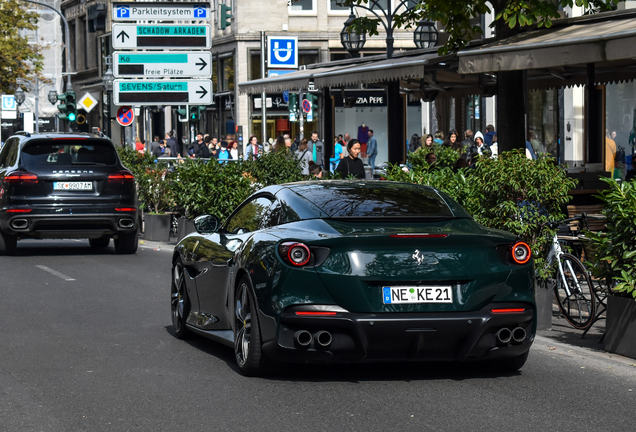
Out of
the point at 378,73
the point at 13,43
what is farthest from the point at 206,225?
the point at 13,43

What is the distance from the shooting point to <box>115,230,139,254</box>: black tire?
59.1ft

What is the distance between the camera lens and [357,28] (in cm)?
1812

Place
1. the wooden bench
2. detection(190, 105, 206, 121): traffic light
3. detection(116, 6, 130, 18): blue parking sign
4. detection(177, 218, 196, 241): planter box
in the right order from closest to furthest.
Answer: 1. the wooden bench
2. detection(177, 218, 196, 241): planter box
3. detection(116, 6, 130, 18): blue parking sign
4. detection(190, 105, 206, 121): traffic light

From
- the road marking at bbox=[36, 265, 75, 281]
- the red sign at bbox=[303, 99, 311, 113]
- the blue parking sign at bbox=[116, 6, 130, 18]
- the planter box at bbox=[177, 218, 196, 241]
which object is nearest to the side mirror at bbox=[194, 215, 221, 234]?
the road marking at bbox=[36, 265, 75, 281]

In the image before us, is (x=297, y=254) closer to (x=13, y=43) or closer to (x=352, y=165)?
(x=352, y=165)

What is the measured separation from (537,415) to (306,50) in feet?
157

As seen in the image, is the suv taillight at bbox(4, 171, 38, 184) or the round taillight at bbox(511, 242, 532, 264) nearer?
the round taillight at bbox(511, 242, 532, 264)

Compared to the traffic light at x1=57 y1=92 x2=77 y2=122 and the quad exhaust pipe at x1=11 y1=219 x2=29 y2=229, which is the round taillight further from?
the traffic light at x1=57 y1=92 x2=77 y2=122

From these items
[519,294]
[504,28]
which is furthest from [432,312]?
[504,28]

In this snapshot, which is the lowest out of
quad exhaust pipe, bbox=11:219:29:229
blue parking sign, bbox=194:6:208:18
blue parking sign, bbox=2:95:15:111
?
quad exhaust pipe, bbox=11:219:29:229

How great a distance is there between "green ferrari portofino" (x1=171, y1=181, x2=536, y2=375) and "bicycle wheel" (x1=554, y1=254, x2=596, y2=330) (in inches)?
100

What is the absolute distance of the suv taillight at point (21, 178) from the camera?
17.2m

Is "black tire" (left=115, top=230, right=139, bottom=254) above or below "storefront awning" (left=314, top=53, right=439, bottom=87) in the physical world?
below

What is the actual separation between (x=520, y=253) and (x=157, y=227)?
14.3 m
